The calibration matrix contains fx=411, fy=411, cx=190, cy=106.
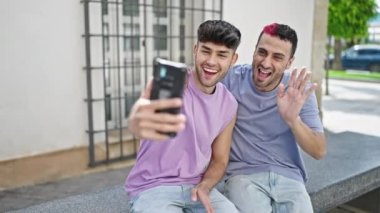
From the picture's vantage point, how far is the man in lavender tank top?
1785 millimetres

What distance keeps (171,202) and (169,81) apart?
0.84 meters

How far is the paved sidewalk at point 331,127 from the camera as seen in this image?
3701 mm

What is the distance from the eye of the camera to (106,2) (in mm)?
4082

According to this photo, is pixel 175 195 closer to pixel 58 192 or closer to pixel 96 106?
pixel 58 192

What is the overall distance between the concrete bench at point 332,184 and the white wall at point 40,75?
1.59m

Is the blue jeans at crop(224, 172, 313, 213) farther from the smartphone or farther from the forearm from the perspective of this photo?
the smartphone

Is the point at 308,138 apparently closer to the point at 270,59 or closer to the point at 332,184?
the point at 270,59

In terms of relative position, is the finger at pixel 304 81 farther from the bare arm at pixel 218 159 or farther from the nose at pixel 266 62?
the bare arm at pixel 218 159

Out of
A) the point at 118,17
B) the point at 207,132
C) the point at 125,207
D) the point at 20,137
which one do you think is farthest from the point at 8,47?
the point at 207,132

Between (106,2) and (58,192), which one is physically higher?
(106,2)

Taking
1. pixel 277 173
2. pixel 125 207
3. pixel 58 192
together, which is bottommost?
pixel 58 192

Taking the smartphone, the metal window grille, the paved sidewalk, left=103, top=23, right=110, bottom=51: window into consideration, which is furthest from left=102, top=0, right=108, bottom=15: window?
the smartphone

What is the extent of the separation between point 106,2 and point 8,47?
1.04 meters

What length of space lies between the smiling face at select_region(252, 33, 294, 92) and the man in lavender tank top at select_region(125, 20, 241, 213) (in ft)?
0.85
